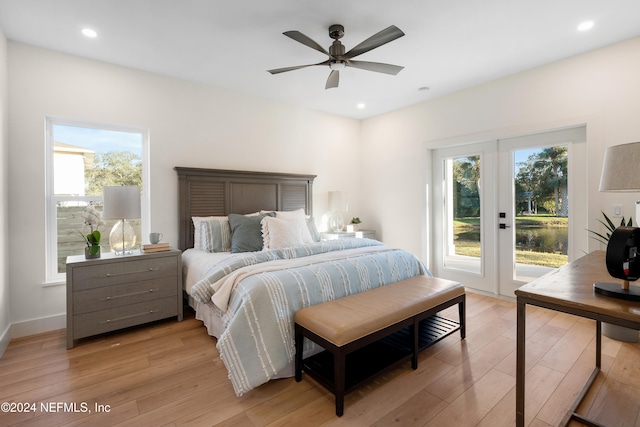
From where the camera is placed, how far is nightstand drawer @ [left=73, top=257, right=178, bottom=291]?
254 cm

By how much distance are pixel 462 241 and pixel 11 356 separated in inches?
189

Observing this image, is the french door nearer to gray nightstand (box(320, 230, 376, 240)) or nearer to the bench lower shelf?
gray nightstand (box(320, 230, 376, 240))

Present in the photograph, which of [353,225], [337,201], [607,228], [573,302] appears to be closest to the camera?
[573,302]

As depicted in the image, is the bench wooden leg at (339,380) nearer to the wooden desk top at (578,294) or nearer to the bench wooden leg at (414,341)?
the bench wooden leg at (414,341)

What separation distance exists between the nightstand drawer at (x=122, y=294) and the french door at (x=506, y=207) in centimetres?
352

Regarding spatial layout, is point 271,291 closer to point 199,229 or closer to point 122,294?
point 122,294

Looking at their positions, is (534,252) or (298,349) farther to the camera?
(534,252)

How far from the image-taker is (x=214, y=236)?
3.26m

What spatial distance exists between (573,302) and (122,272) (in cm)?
318

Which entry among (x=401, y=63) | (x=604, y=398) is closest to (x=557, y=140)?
(x=401, y=63)

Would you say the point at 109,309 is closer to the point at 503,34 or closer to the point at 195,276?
the point at 195,276

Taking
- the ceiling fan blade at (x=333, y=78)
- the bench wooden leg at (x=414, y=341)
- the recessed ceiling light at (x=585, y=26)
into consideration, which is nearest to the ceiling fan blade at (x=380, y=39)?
the ceiling fan blade at (x=333, y=78)

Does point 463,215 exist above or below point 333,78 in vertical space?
below

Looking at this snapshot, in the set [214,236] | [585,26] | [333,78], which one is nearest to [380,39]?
[333,78]
